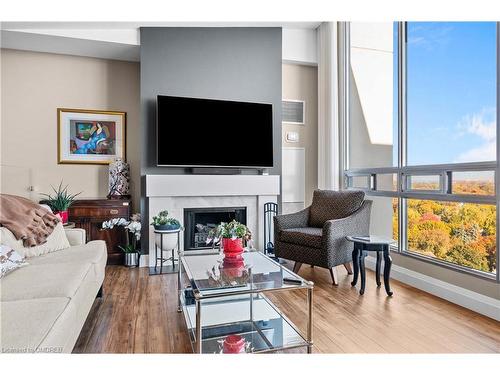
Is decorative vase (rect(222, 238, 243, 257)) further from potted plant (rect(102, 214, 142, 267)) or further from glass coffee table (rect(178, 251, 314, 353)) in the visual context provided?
potted plant (rect(102, 214, 142, 267))

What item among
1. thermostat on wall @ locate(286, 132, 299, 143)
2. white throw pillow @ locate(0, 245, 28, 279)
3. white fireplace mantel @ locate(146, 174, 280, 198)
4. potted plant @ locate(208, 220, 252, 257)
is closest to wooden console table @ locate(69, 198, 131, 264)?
white fireplace mantel @ locate(146, 174, 280, 198)

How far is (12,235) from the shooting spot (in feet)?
7.18

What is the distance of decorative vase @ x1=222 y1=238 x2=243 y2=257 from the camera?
2.17 meters

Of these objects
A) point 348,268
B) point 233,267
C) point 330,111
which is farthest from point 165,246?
point 330,111

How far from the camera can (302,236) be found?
3068mm

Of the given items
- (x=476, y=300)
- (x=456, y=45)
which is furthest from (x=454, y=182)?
(x=456, y=45)

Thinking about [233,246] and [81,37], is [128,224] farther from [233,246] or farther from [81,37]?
[81,37]

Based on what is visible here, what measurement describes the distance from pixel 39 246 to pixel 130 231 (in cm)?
141

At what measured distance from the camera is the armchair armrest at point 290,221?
131 inches

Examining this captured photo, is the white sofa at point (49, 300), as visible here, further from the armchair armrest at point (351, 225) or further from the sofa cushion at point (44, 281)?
the armchair armrest at point (351, 225)

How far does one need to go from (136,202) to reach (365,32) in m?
3.53

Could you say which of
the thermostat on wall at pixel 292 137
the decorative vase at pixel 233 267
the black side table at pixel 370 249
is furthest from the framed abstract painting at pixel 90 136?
the black side table at pixel 370 249

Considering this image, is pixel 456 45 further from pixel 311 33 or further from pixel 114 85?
pixel 114 85
